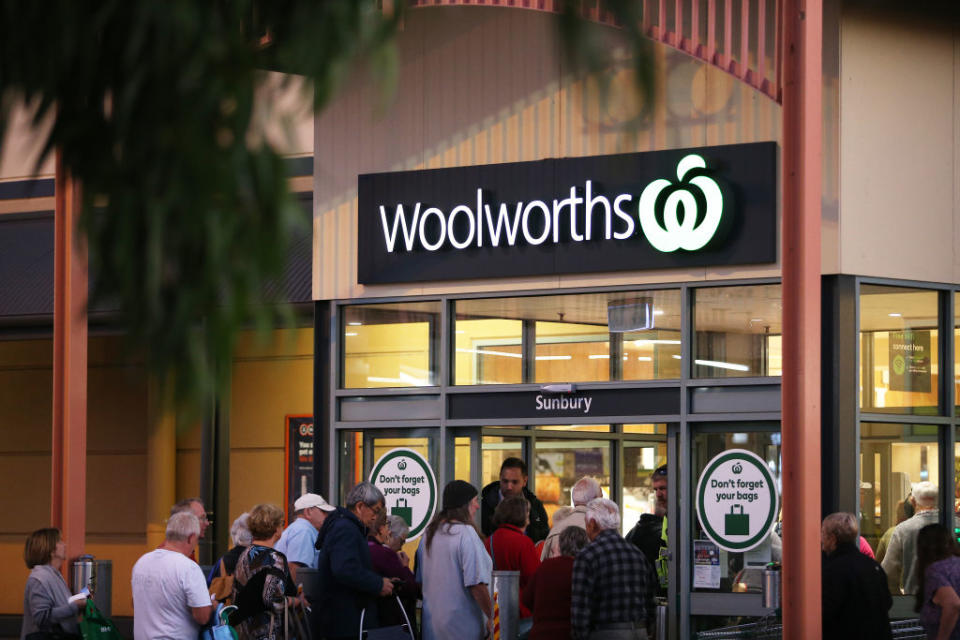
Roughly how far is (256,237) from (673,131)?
10.3m

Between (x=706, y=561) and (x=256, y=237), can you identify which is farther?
(x=706, y=561)

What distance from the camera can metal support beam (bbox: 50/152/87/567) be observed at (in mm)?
11938

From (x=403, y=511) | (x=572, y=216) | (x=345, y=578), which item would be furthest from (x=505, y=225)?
(x=345, y=578)

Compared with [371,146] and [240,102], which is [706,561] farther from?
[240,102]

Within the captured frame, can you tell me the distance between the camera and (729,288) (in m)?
12.3

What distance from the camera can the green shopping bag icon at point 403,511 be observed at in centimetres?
1362

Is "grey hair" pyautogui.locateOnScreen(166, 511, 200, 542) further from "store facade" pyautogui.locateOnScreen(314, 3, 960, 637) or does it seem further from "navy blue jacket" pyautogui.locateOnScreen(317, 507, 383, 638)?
"store facade" pyautogui.locateOnScreen(314, 3, 960, 637)

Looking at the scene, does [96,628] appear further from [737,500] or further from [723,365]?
[723,365]

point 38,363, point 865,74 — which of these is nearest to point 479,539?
point 865,74

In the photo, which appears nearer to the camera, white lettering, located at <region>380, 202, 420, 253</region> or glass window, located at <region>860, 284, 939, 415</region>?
glass window, located at <region>860, 284, 939, 415</region>

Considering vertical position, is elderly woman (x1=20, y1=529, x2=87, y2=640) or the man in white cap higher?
the man in white cap

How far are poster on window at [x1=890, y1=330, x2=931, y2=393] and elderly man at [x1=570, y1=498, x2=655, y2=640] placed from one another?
4.24 meters

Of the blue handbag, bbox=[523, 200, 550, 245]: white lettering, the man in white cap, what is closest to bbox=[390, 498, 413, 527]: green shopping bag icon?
bbox=[523, 200, 550, 245]: white lettering

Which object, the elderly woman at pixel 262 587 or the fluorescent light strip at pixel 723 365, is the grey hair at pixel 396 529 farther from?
the fluorescent light strip at pixel 723 365
